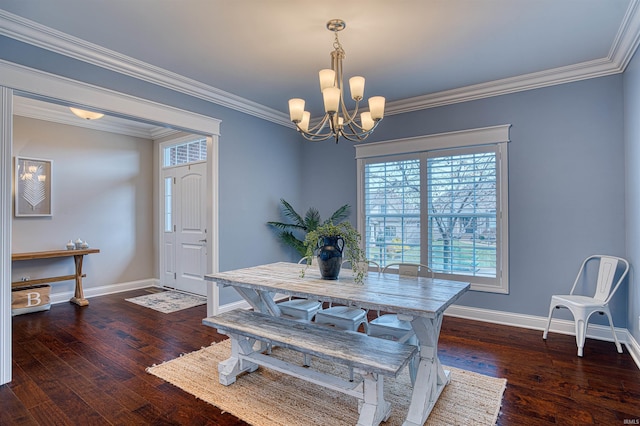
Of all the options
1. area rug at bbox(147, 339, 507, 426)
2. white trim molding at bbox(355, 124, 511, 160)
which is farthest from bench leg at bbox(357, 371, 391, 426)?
white trim molding at bbox(355, 124, 511, 160)

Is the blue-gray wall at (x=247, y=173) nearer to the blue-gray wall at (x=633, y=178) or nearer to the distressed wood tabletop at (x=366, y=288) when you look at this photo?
the distressed wood tabletop at (x=366, y=288)

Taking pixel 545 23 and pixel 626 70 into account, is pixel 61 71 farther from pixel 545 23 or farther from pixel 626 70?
pixel 626 70

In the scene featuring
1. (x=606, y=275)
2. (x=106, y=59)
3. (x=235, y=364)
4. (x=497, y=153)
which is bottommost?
(x=235, y=364)

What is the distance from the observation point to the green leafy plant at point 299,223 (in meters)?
4.77

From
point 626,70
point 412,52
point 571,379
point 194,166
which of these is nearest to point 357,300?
point 571,379

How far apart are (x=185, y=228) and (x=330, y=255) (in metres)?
3.66

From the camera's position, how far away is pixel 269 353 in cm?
296

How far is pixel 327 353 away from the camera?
1922 millimetres

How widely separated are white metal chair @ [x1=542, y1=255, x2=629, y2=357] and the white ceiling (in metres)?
1.85

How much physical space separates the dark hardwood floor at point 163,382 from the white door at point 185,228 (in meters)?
1.26

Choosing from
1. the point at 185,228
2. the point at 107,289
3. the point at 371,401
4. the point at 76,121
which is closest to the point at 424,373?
the point at 371,401

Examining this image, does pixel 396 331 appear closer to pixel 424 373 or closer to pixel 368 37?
pixel 424 373

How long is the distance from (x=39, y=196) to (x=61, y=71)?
2.73 meters

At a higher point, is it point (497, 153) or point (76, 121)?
point (76, 121)
